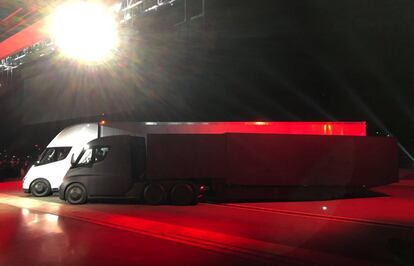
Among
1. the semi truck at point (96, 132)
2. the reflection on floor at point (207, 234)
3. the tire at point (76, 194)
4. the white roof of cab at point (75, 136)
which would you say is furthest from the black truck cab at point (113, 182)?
the white roof of cab at point (75, 136)

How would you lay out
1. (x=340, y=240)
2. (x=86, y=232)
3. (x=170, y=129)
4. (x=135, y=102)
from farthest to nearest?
(x=135, y=102)
(x=170, y=129)
(x=86, y=232)
(x=340, y=240)

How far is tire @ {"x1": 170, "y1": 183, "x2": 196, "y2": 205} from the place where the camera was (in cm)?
1587

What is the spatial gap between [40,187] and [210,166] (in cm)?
688

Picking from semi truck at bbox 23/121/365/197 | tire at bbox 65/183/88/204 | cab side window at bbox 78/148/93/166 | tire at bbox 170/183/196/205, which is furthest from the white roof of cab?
tire at bbox 170/183/196/205

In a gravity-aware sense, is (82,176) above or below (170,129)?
below

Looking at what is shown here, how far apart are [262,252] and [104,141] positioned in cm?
930

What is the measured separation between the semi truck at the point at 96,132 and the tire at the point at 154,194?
4.07 m

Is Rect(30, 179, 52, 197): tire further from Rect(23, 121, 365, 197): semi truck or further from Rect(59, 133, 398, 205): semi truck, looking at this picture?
Rect(59, 133, 398, 205): semi truck

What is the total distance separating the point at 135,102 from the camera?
3556cm

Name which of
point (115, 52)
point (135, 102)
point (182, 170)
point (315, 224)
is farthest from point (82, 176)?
point (135, 102)

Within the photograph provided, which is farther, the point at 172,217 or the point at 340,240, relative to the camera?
the point at 172,217

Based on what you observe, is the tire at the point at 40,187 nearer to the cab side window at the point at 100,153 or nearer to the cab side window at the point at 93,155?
the cab side window at the point at 93,155

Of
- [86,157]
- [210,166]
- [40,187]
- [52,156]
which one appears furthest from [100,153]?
[40,187]

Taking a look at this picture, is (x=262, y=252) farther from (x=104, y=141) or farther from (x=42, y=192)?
(x=42, y=192)
